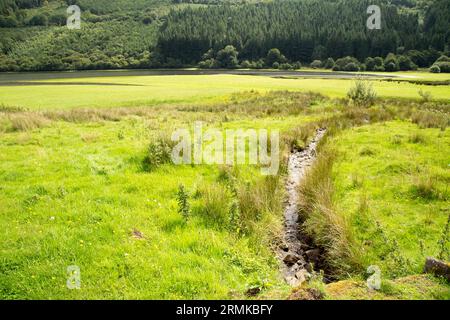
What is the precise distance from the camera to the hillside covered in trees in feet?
368

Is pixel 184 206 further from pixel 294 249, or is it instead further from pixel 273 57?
pixel 273 57

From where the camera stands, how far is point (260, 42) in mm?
132250

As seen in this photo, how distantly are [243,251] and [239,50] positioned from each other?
13402 centimetres

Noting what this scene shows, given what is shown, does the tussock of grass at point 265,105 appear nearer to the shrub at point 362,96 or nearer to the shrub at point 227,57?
the shrub at point 362,96

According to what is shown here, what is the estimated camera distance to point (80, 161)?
47.3 feet

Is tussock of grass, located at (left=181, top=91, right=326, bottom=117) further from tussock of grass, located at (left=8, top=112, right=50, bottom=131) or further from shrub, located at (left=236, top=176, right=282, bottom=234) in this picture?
shrub, located at (left=236, top=176, right=282, bottom=234)

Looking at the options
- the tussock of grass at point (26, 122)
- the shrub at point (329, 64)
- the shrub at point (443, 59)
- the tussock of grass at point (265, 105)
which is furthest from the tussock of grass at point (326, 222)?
the shrub at point (329, 64)

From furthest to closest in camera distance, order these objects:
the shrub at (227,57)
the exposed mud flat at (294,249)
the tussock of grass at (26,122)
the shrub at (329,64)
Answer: the shrub at (227,57) → the shrub at (329,64) → the tussock of grass at (26,122) → the exposed mud flat at (294,249)

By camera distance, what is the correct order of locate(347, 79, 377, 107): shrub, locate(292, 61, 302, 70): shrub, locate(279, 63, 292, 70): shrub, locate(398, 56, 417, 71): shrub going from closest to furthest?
1. locate(347, 79, 377, 107): shrub
2. locate(398, 56, 417, 71): shrub
3. locate(292, 61, 302, 70): shrub
4. locate(279, 63, 292, 70): shrub

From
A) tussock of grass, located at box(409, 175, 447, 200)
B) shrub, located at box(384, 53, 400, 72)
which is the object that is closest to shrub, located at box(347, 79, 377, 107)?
tussock of grass, located at box(409, 175, 447, 200)

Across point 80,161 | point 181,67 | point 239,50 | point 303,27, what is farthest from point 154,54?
point 80,161

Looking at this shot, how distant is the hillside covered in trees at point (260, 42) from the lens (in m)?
112

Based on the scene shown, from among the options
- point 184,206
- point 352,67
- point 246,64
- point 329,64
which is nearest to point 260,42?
point 246,64
